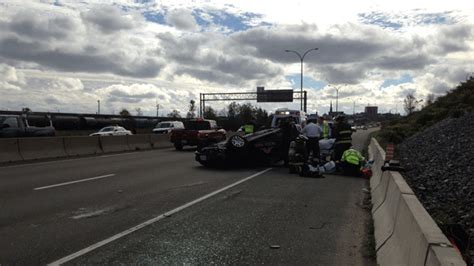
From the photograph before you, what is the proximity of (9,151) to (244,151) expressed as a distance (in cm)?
866

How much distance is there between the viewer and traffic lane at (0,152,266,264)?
5.98 metres

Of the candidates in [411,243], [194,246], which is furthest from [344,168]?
[411,243]

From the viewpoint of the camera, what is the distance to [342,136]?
49.9 ft

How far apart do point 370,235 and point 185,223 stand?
9.30 ft

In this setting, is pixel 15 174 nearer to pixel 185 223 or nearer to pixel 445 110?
pixel 185 223

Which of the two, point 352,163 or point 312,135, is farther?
point 312,135

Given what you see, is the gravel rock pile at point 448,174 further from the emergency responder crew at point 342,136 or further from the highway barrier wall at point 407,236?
the emergency responder crew at point 342,136

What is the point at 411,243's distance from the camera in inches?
167

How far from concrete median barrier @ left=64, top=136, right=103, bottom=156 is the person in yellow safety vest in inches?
→ 456

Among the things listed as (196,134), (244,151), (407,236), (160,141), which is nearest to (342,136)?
(244,151)

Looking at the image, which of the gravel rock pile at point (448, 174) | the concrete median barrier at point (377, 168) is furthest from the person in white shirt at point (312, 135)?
the gravel rock pile at point (448, 174)

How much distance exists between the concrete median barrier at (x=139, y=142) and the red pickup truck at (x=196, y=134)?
6.33ft

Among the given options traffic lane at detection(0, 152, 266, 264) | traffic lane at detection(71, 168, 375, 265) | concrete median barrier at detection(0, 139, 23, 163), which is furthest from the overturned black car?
concrete median barrier at detection(0, 139, 23, 163)

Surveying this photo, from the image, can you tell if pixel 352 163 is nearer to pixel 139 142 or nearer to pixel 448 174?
pixel 448 174
